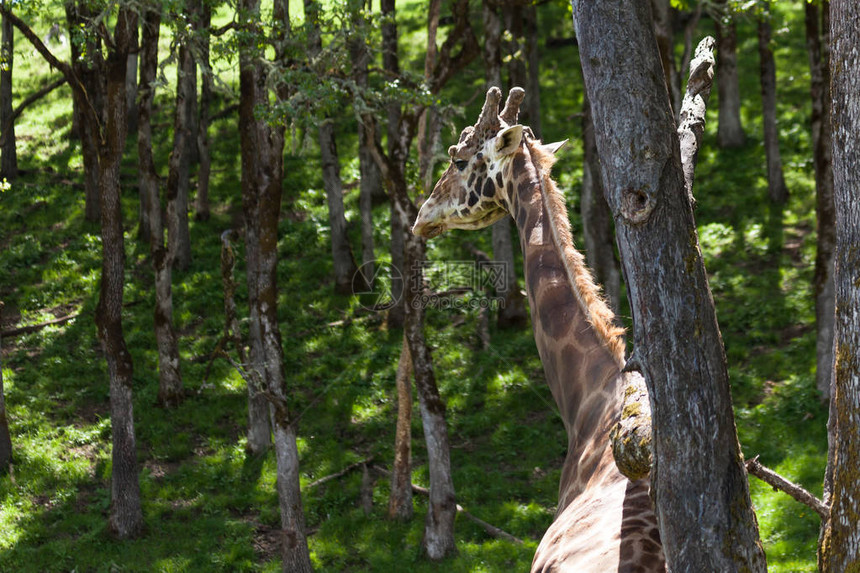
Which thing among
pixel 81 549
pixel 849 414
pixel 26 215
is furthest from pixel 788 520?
pixel 26 215

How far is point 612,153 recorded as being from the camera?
306cm

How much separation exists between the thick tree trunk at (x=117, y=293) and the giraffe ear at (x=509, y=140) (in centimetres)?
569

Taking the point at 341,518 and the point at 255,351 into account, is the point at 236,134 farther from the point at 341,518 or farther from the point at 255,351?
the point at 341,518

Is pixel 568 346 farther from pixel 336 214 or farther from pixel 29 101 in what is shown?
pixel 336 214

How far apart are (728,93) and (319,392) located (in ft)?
40.8

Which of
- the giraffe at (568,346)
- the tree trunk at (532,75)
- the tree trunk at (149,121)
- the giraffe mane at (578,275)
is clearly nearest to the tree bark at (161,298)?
the tree trunk at (149,121)

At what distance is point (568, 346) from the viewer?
516cm

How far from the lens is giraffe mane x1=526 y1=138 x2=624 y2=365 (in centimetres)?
487

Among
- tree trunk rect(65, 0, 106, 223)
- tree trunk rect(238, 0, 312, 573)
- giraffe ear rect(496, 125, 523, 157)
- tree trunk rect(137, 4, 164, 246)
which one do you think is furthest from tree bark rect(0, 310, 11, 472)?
giraffe ear rect(496, 125, 523, 157)

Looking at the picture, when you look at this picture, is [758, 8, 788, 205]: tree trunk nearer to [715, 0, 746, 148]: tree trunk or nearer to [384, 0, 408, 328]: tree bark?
[715, 0, 746, 148]: tree trunk

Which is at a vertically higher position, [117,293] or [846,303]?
[117,293]

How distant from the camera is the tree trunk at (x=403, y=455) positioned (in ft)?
33.6

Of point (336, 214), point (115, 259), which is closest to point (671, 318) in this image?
point (115, 259)

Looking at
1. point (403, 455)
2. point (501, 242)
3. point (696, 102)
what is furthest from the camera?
point (501, 242)
